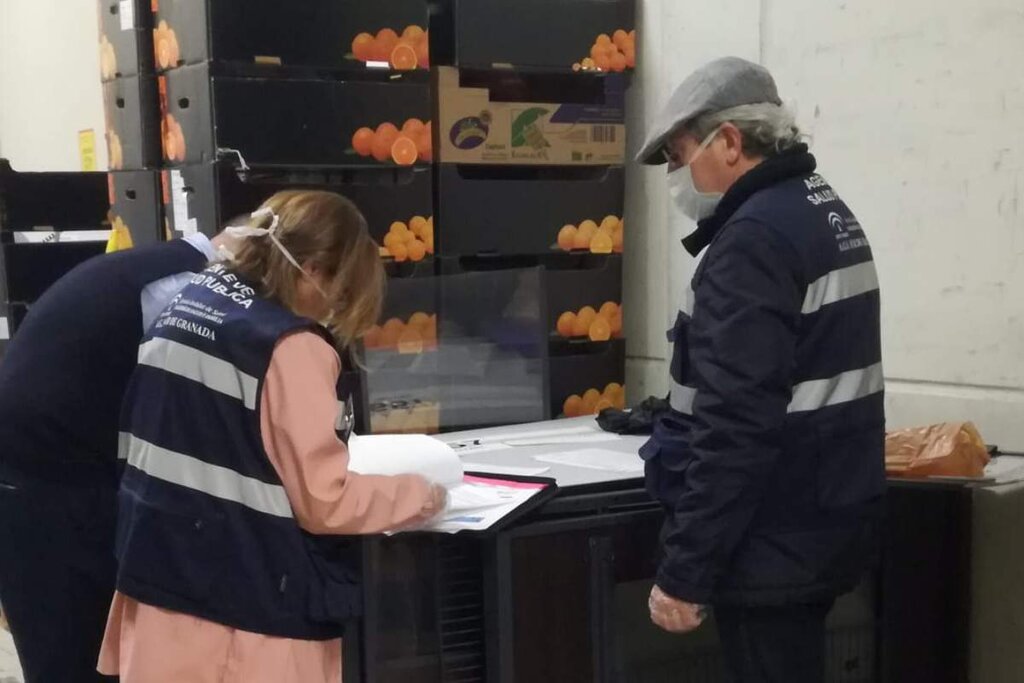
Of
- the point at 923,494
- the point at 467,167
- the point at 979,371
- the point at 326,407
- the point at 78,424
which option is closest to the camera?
the point at 326,407

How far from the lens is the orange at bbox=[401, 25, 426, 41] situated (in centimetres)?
273

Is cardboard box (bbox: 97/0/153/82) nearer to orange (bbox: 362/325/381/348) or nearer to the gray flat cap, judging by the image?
orange (bbox: 362/325/381/348)

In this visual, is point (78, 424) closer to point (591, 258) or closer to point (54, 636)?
point (54, 636)

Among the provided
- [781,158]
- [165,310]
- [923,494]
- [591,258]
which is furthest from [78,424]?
[591,258]

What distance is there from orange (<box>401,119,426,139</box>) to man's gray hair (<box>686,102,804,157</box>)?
1.15 meters

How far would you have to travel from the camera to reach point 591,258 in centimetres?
317

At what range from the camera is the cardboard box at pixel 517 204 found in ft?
9.48

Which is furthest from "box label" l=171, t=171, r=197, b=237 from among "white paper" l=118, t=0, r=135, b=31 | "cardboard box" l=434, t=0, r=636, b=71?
"cardboard box" l=434, t=0, r=636, b=71

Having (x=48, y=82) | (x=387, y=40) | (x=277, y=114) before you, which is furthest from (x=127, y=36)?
(x=48, y=82)

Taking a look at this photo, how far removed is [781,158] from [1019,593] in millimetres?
1000

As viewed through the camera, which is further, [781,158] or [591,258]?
[591,258]

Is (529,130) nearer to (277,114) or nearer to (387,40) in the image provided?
(387,40)

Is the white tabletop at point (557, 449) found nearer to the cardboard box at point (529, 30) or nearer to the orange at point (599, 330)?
the orange at point (599, 330)

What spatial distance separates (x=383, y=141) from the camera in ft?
8.85
